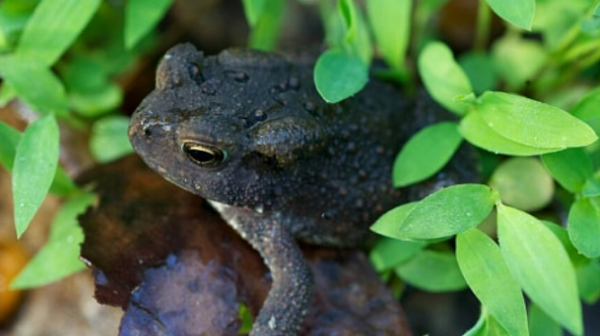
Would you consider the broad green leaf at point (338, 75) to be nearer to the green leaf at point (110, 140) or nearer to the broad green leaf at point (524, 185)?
the broad green leaf at point (524, 185)

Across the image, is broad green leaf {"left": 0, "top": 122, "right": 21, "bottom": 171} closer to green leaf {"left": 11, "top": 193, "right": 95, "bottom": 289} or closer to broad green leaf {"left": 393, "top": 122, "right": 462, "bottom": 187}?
green leaf {"left": 11, "top": 193, "right": 95, "bottom": 289}

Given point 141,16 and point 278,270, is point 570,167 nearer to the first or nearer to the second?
point 278,270

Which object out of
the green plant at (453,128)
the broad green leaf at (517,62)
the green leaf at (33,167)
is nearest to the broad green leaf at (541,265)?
the green plant at (453,128)

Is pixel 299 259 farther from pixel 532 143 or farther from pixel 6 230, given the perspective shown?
pixel 6 230

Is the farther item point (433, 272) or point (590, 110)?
point (433, 272)

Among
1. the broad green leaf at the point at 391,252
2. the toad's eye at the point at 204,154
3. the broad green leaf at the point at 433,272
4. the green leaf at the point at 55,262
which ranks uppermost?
the toad's eye at the point at 204,154

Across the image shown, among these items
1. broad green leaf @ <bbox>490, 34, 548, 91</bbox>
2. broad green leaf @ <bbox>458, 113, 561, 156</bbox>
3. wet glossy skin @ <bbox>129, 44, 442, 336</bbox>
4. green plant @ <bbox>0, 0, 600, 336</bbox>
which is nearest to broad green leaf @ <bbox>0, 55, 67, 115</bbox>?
green plant @ <bbox>0, 0, 600, 336</bbox>

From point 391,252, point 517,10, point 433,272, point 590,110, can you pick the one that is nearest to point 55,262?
point 391,252
